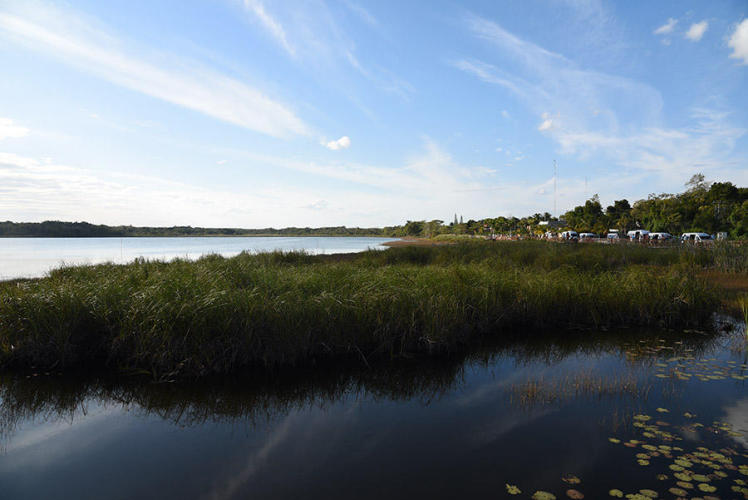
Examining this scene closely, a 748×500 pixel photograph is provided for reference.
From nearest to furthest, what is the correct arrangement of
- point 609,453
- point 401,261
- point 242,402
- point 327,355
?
1. point 609,453
2. point 242,402
3. point 327,355
4. point 401,261

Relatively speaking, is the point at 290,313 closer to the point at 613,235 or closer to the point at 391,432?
the point at 391,432

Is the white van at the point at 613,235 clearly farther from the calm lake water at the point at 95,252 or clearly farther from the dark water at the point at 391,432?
the dark water at the point at 391,432

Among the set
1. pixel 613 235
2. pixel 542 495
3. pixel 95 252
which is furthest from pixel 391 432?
pixel 613 235

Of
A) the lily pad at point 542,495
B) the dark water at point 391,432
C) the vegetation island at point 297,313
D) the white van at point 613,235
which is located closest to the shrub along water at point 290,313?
the vegetation island at point 297,313

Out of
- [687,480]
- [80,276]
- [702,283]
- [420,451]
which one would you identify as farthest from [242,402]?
[702,283]

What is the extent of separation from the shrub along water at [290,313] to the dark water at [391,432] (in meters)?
0.58

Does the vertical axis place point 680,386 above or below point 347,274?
below

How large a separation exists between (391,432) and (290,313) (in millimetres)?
3164

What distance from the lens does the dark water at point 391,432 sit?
3947 mm

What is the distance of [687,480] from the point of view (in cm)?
379

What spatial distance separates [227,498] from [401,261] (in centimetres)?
1551

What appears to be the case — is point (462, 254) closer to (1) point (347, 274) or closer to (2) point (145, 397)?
(1) point (347, 274)

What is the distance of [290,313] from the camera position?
7.27 metres

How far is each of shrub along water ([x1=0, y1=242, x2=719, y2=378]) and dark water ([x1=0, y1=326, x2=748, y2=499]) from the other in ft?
1.90
